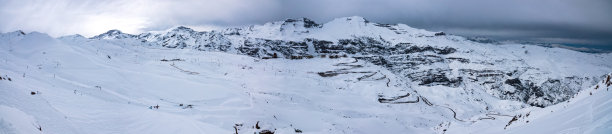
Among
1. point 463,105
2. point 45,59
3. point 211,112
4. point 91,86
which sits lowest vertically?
point 463,105

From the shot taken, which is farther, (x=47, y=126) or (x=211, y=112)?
(x=211, y=112)

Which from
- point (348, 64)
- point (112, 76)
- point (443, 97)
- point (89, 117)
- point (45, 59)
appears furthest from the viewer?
point (348, 64)

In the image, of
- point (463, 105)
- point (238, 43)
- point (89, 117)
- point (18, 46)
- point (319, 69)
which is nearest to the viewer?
point (89, 117)

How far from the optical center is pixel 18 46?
22.6m

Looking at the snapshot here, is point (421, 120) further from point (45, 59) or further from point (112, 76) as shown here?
point (45, 59)

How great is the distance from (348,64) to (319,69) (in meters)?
11.0

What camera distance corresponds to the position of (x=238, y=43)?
176875 millimetres

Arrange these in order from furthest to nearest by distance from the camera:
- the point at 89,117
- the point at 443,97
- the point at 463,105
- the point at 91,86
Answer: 1. the point at 443,97
2. the point at 463,105
3. the point at 91,86
4. the point at 89,117

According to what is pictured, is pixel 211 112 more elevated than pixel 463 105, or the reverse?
pixel 211 112

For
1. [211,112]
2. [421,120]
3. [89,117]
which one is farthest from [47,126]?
[421,120]

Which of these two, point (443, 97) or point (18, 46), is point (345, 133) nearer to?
point (18, 46)

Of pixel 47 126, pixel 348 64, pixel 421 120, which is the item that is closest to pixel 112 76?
pixel 47 126

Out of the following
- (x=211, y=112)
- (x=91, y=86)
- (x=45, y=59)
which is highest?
(x=45, y=59)

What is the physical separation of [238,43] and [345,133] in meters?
169
